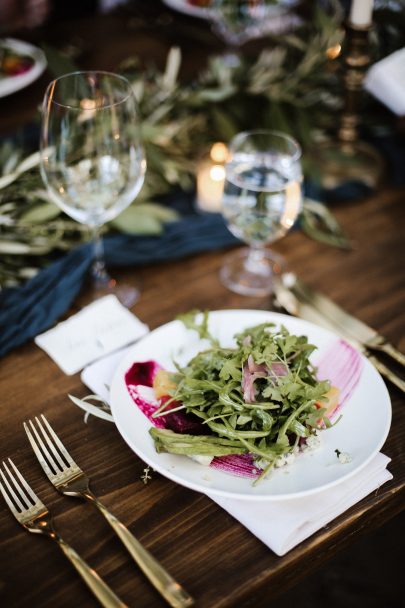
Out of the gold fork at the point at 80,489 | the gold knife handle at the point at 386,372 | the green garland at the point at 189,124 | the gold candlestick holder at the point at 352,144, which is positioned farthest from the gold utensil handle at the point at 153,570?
the gold candlestick holder at the point at 352,144

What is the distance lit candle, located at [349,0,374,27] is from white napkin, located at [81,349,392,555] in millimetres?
817

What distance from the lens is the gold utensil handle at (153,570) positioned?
0.63 metres

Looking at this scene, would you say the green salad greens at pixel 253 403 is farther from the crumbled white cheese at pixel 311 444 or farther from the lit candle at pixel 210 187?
the lit candle at pixel 210 187

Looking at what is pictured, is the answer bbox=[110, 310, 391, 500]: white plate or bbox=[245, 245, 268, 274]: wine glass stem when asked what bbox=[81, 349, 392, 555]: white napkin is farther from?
bbox=[245, 245, 268, 274]: wine glass stem

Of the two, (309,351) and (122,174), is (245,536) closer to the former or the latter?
(309,351)

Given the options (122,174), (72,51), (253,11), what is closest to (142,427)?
(122,174)

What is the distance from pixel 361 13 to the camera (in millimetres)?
1210

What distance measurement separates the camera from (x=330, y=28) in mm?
1364

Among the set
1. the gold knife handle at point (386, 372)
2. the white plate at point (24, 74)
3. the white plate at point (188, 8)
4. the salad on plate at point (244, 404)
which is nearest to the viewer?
the salad on plate at point (244, 404)

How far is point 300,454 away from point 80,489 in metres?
0.25

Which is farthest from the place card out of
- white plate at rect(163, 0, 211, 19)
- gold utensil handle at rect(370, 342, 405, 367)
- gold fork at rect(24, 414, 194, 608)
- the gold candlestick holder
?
white plate at rect(163, 0, 211, 19)

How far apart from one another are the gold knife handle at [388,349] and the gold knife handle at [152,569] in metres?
0.44

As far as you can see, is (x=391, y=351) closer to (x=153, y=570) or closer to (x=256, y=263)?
(x=256, y=263)

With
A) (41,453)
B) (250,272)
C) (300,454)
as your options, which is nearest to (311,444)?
(300,454)
